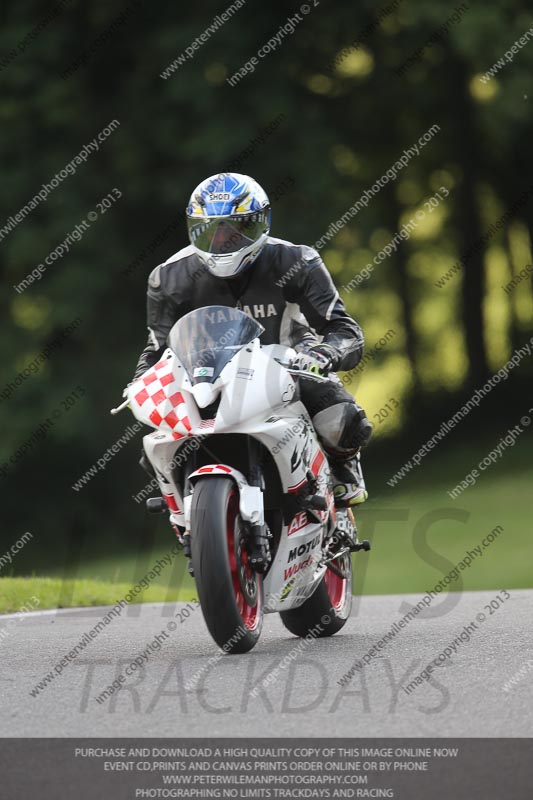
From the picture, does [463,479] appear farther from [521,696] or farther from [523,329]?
[521,696]

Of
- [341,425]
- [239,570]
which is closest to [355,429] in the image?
[341,425]

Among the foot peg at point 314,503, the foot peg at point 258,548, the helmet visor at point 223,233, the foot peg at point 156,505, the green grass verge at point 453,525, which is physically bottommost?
the green grass verge at point 453,525

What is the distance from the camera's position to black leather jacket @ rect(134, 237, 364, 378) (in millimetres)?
6660

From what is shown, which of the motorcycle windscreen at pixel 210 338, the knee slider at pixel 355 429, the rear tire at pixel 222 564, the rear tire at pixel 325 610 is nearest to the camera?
the rear tire at pixel 222 564

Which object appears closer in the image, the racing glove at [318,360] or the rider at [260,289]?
the racing glove at [318,360]

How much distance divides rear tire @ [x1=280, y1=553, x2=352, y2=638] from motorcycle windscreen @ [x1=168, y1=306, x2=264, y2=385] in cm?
145

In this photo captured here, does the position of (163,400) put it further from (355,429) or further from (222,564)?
(355,429)

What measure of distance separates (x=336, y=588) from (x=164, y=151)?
12996 millimetres

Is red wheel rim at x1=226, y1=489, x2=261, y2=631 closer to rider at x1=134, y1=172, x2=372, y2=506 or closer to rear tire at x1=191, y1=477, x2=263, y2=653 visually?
rear tire at x1=191, y1=477, x2=263, y2=653

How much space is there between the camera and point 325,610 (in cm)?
700

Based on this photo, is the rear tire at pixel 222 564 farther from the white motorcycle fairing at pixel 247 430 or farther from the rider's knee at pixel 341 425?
the rider's knee at pixel 341 425

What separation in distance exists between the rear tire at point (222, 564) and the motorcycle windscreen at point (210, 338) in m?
0.53

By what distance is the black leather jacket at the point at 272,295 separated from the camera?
6660 millimetres

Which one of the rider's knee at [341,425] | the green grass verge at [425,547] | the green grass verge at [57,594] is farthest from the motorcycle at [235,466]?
the green grass verge at [425,547]
